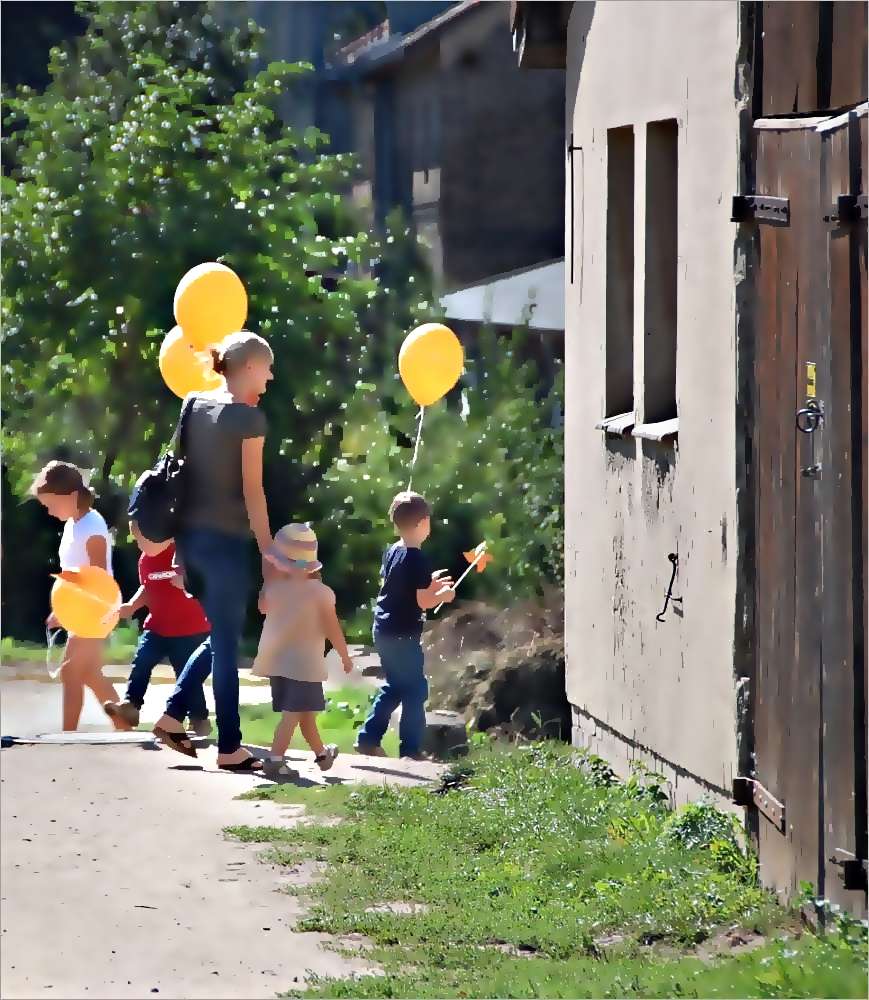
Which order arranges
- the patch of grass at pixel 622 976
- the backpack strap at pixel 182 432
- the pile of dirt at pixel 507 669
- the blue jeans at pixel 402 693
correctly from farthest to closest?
the pile of dirt at pixel 507 669 < the blue jeans at pixel 402 693 < the backpack strap at pixel 182 432 < the patch of grass at pixel 622 976

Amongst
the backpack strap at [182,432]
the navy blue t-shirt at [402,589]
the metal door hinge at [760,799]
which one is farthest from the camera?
the navy blue t-shirt at [402,589]

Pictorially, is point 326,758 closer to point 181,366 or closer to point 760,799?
point 181,366

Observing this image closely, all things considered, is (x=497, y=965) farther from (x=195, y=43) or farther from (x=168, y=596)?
(x=195, y=43)

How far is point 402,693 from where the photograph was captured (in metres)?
9.91

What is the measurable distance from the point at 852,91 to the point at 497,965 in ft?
9.84

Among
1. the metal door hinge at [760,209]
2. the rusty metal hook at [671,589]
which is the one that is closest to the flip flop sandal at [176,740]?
the rusty metal hook at [671,589]

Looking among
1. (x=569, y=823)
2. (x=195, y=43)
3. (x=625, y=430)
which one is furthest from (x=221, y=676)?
(x=195, y=43)

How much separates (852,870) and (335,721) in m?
7.22

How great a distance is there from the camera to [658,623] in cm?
809

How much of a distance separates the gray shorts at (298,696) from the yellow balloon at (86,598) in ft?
3.42

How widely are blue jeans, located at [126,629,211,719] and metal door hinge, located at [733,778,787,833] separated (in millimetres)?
3115

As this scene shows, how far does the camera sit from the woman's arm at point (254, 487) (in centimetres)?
773

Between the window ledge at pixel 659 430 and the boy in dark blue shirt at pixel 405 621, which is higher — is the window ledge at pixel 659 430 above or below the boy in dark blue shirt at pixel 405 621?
above

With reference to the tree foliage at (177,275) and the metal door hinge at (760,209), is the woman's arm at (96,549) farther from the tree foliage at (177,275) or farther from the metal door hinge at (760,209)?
the tree foliage at (177,275)
